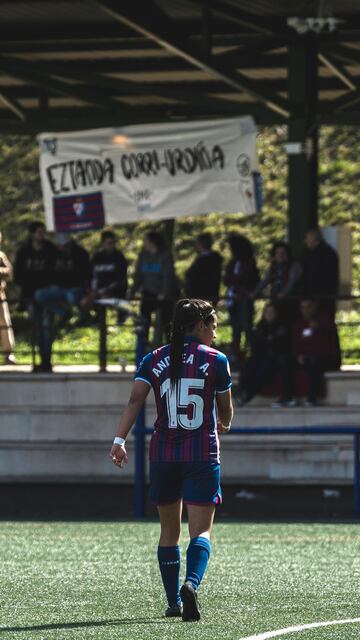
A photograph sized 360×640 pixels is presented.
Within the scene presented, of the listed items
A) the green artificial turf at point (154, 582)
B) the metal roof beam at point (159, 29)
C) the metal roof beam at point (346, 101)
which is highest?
the metal roof beam at point (159, 29)

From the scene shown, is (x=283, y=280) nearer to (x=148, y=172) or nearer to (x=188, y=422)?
(x=148, y=172)

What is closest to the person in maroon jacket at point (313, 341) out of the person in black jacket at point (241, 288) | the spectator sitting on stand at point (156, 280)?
the person in black jacket at point (241, 288)

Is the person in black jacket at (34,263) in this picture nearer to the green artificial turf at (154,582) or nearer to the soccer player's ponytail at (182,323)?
the green artificial turf at (154,582)

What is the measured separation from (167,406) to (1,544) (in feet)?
16.0

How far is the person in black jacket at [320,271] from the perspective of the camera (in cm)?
1722

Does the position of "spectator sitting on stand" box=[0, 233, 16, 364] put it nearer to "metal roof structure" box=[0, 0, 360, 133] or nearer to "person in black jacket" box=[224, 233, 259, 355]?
"metal roof structure" box=[0, 0, 360, 133]

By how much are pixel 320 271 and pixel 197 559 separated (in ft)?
31.4

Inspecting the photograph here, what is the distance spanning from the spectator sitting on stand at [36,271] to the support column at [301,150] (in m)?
2.77

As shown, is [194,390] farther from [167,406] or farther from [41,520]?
[41,520]

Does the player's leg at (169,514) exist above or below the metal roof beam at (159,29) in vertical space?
below

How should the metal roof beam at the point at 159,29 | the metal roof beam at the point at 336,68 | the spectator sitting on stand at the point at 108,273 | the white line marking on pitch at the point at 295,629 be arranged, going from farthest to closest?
the metal roof beam at the point at 336,68
the spectator sitting on stand at the point at 108,273
the metal roof beam at the point at 159,29
the white line marking on pitch at the point at 295,629

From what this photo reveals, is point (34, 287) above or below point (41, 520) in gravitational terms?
above

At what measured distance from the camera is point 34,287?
1869 centimetres

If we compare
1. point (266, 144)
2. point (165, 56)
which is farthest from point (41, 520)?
point (266, 144)
